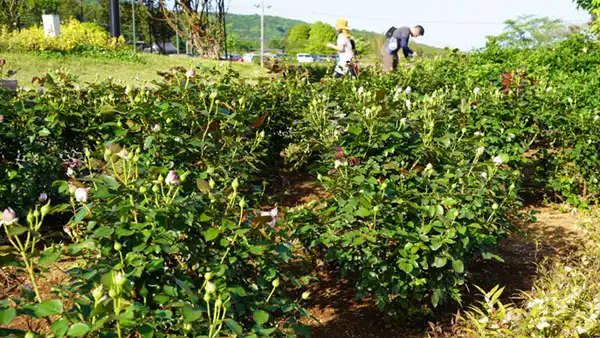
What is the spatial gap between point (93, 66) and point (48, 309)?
46.3 feet

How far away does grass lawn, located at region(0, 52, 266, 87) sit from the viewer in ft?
40.8

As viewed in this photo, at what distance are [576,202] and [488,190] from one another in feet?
8.47

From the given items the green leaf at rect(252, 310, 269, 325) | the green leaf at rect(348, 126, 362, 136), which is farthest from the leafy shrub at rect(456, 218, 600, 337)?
the green leaf at rect(252, 310, 269, 325)

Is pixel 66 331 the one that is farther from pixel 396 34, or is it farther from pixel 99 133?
pixel 396 34

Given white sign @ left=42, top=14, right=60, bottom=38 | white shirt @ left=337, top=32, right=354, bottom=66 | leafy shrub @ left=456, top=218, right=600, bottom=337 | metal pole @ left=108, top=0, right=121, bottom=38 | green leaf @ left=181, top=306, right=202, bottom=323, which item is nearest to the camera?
green leaf @ left=181, top=306, right=202, bottom=323

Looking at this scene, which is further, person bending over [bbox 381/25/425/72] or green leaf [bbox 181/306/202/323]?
person bending over [bbox 381/25/425/72]

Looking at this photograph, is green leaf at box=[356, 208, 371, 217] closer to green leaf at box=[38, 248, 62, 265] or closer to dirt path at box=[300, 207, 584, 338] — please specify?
dirt path at box=[300, 207, 584, 338]

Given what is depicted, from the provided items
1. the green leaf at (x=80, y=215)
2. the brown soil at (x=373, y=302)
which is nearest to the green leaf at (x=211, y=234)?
the green leaf at (x=80, y=215)

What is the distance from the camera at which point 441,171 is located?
3.18 m

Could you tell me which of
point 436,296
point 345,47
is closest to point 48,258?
point 436,296

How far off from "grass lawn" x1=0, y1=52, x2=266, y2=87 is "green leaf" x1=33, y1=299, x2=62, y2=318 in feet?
36.4

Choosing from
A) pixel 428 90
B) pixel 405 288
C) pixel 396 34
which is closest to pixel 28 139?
pixel 405 288

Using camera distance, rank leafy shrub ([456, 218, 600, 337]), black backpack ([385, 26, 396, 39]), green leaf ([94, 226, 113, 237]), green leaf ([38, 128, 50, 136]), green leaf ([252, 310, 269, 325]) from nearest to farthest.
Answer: green leaf ([252, 310, 269, 325]) < green leaf ([94, 226, 113, 237]) < leafy shrub ([456, 218, 600, 337]) < green leaf ([38, 128, 50, 136]) < black backpack ([385, 26, 396, 39])

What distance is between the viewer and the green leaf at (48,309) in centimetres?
125
